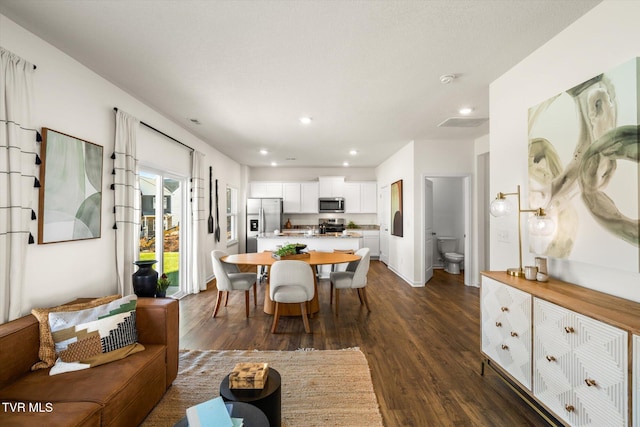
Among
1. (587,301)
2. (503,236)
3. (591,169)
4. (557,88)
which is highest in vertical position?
(557,88)

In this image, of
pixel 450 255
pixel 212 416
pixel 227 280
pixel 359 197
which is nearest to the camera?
pixel 212 416

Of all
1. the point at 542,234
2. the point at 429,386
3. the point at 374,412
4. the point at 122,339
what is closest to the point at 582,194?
the point at 542,234

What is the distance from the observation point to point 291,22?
1886 millimetres

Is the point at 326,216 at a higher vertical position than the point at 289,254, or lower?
higher

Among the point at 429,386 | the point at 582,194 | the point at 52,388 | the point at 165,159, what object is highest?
the point at 165,159

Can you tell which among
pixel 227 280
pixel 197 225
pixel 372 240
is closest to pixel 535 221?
pixel 227 280

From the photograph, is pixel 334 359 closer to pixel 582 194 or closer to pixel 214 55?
pixel 582 194

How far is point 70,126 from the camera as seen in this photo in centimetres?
229

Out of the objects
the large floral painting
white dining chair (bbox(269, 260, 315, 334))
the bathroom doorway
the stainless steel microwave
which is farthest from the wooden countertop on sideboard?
the stainless steel microwave

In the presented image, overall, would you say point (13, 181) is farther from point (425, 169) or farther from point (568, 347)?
point (425, 169)

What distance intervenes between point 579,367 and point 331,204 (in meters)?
6.51

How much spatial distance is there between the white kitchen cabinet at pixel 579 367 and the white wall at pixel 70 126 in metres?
3.51

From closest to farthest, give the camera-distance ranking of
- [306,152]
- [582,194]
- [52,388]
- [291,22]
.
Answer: [52,388], [582,194], [291,22], [306,152]

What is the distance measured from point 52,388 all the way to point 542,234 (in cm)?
327
